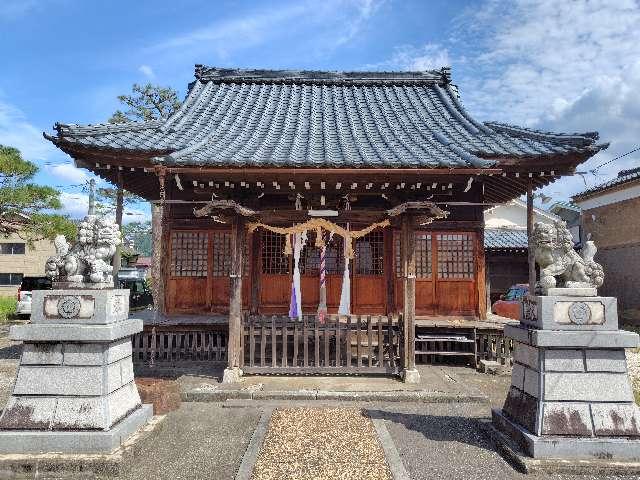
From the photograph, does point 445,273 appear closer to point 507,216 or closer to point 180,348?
point 180,348

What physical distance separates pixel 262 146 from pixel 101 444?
619cm

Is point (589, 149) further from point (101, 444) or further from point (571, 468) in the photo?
point (101, 444)

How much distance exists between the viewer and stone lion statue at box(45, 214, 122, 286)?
534 centimetres

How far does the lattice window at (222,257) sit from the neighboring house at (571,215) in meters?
23.9

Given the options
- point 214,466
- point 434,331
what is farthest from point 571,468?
point 434,331

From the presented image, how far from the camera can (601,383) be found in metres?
→ 4.96

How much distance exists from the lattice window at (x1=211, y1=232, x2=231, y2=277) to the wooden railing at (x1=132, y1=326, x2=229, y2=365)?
1.62 metres

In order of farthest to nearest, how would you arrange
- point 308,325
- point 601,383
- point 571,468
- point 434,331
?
point 434,331 < point 308,325 < point 601,383 < point 571,468

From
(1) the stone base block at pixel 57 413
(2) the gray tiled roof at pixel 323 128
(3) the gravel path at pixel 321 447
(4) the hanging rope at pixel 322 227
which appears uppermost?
(2) the gray tiled roof at pixel 323 128

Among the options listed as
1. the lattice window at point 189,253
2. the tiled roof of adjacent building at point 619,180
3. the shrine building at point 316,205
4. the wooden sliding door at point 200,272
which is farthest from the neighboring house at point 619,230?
the lattice window at point 189,253

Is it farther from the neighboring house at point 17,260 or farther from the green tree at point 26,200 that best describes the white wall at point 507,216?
the neighboring house at point 17,260

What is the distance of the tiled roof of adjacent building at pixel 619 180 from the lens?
20.1 meters

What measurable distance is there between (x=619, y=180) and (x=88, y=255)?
24.1 metres

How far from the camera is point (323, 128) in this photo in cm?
1070
